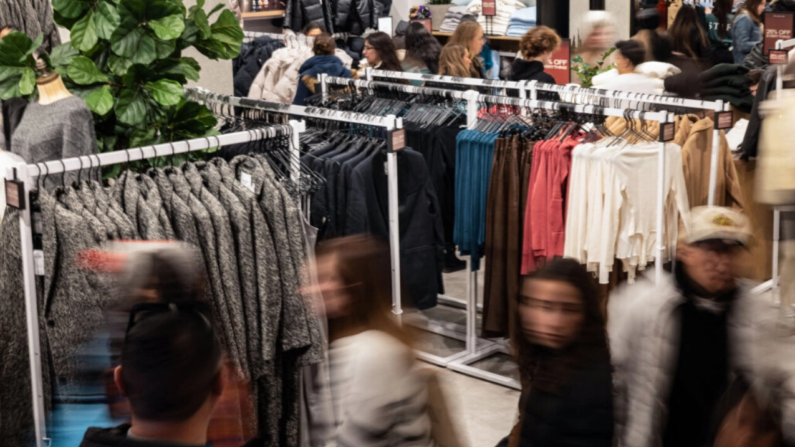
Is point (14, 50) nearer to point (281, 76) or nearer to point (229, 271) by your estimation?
point (229, 271)

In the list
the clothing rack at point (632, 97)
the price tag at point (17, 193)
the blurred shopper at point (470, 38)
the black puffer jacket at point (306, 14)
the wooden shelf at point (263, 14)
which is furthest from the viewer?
the wooden shelf at point (263, 14)

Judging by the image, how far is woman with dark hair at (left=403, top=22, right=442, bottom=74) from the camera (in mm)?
8398

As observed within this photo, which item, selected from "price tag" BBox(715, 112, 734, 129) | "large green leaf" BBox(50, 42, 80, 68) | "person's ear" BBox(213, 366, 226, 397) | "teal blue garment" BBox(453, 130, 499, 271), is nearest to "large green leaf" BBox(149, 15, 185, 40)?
"large green leaf" BBox(50, 42, 80, 68)

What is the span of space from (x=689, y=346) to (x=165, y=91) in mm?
2748

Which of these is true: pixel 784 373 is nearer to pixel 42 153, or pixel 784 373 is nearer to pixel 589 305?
pixel 589 305

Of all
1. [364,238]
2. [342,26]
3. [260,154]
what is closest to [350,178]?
[260,154]

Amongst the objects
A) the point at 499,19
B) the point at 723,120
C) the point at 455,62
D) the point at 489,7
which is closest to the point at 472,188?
the point at 723,120

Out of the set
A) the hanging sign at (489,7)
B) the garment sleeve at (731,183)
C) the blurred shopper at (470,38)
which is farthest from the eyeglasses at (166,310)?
the hanging sign at (489,7)

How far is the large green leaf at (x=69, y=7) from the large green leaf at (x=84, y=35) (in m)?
0.05

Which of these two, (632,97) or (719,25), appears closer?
(632,97)

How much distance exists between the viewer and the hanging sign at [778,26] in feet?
24.1

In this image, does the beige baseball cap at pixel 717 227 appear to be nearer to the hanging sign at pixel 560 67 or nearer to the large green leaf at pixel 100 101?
the large green leaf at pixel 100 101

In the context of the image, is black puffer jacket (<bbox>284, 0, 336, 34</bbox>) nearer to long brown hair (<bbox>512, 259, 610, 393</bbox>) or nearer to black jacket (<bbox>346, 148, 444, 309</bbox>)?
black jacket (<bbox>346, 148, 444, 309</bbox>)

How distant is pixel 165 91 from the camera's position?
184 inches
